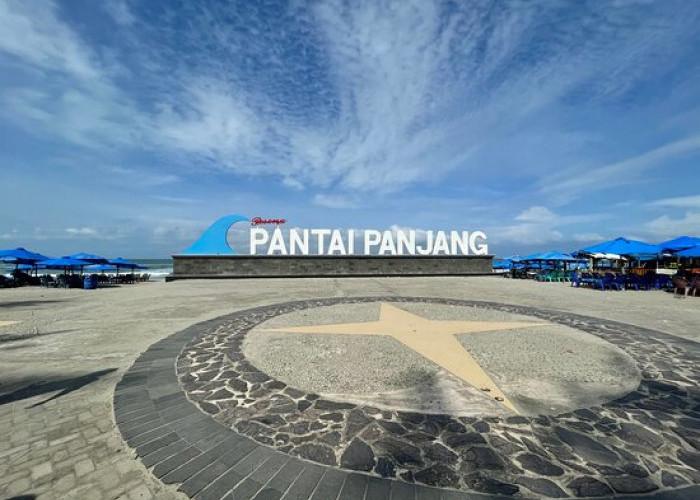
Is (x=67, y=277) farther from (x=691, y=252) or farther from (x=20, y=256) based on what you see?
(x=691, y=252)

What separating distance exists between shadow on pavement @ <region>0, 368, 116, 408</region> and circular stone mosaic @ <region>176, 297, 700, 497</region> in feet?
4.37

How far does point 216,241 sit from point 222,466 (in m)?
25.2

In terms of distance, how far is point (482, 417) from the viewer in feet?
12.3

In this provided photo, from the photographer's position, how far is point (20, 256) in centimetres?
2147

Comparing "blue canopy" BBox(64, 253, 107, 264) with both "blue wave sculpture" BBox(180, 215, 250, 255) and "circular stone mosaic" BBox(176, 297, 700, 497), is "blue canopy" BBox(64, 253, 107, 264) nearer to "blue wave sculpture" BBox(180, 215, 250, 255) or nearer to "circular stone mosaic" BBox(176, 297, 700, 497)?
"blue wave sculpture" BBox(180, 215, 250, 255)

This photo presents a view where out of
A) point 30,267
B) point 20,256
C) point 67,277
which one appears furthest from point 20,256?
point 30,267

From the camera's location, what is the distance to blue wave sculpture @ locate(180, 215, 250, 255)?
83.0 feet

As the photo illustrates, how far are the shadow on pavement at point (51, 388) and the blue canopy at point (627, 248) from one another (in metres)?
22.7

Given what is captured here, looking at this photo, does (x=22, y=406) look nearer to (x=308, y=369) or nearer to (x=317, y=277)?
(x=308, y=369)

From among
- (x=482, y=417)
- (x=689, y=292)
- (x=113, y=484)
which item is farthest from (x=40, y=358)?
(x=689, y=292)

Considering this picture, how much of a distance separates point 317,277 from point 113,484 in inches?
891

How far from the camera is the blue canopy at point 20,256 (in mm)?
20969

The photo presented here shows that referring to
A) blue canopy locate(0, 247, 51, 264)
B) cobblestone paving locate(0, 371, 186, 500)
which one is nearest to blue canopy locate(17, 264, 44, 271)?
blue canopy locate(0, 247, 51, 264)

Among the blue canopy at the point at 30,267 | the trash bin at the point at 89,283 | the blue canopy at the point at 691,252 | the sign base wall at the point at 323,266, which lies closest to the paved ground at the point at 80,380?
the blue canopy at the point at 691,252
